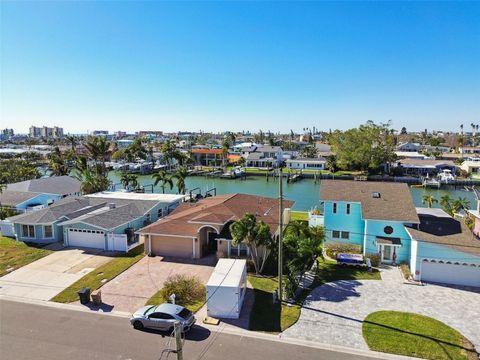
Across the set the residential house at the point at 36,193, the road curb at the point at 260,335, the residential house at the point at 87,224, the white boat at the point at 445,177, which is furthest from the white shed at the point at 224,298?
the white boat at the point at 445,177

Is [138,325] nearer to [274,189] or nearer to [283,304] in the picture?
[283,304]

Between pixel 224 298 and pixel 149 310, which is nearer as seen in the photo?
pixel 149 310

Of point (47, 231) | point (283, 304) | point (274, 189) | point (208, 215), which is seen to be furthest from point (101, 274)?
point (274, 189)

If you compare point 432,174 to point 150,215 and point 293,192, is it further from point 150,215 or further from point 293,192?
point 150,215

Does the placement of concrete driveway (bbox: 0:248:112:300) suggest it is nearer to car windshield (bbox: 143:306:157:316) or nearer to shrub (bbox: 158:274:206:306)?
shrub (bbox: 158:274:206:306)

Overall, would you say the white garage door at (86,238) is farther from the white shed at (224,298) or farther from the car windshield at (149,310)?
the white shed at (224,298)

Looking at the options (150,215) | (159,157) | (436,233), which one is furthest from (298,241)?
(159,157)

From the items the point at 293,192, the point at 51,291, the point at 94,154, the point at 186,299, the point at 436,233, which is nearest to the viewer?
the point at 186,299

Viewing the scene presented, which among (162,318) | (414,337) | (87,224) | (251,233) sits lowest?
(414,337)
